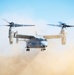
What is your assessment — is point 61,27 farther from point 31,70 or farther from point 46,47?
point 31,70

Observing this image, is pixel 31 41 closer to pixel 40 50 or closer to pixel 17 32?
pixel 17 32

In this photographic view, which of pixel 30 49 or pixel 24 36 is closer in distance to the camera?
pixel 24 36

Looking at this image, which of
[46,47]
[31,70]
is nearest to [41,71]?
[31,70]

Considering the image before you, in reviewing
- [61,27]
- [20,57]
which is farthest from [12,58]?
[61,27]

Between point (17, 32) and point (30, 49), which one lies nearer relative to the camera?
point (17, 32)

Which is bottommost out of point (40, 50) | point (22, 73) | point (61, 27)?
point (22, 73)

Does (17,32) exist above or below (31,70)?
above

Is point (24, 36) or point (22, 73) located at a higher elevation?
point (24, 36)

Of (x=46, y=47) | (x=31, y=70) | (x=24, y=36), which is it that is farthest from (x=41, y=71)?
(x=24, y=36)
